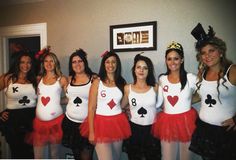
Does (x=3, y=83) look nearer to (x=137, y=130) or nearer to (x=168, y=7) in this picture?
(x=137, y=130)

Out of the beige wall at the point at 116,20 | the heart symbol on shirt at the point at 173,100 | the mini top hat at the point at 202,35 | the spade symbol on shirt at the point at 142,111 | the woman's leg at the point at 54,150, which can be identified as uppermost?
the beige wall at the point at 116,20

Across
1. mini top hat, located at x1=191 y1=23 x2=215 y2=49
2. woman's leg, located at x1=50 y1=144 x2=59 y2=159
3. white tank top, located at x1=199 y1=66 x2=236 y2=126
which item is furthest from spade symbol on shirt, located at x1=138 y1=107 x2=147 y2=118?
woman's leg, located at x1=50 y1=144 x2=59 y2=159

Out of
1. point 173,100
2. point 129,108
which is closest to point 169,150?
point 173,100

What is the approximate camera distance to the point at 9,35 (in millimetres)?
3510

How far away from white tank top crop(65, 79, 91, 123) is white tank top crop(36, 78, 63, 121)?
0.18m

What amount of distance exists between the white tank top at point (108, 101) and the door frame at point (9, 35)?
4.84 ft

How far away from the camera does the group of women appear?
79.6 inches

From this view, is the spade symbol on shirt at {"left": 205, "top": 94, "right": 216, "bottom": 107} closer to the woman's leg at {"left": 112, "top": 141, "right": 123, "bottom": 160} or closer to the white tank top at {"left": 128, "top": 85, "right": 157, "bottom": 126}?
the white tank top at {"left": 128, "top": 85, "right": 157, "bottom": 126}

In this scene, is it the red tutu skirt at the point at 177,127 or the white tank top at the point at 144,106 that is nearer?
the red tutu skirt at the point at 177,127

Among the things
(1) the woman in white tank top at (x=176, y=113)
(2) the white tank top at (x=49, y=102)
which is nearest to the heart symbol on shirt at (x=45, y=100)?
(2) the white tank top at (x=49, y=102)

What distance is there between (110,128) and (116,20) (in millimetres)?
1386

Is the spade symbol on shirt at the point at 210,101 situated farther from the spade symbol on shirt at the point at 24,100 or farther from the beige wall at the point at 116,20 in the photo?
the spade symbol on shirt at the point at 24,100

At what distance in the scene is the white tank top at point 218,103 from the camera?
1.97 metres

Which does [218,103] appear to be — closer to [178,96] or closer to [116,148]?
[178,96]
